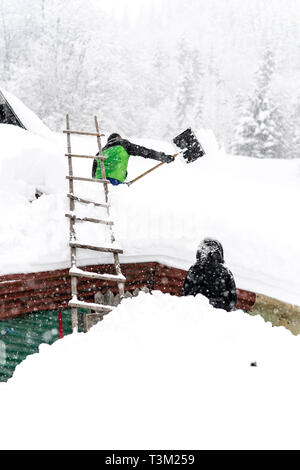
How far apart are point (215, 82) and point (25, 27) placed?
4349 centimetres

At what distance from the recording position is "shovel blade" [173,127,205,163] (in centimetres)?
777

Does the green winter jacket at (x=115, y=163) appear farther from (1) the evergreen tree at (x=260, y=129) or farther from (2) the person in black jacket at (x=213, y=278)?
(1) the evergreen tree at (x=260, y=129)

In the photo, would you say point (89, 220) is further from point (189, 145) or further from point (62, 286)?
point (189, 145)

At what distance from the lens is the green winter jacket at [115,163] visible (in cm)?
788

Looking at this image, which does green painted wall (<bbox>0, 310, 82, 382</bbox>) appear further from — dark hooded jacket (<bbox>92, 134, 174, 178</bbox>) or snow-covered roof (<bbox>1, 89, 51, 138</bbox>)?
snow-covered roof (<bbox>1, 89, 51, 138</bbox>)

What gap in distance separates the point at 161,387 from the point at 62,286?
11.3 ft

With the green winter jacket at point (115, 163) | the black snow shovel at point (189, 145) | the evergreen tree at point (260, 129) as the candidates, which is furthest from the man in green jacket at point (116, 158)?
the evergreen tree at point (260, 129)

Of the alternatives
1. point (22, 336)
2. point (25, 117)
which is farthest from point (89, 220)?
point (25, 117)

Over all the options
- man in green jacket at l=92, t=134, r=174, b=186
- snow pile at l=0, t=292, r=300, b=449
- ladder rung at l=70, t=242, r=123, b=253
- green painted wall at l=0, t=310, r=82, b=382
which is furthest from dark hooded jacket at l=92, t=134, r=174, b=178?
snow pile at l=0, t=292, r=300, b=449

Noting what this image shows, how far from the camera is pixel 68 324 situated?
6.67 m

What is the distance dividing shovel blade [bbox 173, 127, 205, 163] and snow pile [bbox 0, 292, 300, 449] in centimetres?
407

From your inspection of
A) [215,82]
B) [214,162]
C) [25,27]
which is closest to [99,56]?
[25,27]
